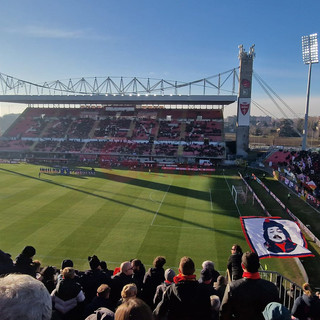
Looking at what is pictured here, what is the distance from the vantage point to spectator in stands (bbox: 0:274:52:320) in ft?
5.92

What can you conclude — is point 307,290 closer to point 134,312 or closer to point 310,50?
point 134,312

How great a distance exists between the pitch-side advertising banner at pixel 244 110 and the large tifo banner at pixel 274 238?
164 feet

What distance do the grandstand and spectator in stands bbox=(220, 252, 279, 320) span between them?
163 ft

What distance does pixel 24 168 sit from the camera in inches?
1761

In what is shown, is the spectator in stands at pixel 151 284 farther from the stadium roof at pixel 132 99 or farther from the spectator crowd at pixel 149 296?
the stadium roof at pixel 132 99

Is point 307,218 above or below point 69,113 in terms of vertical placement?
below

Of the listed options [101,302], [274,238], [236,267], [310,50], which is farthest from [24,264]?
[310,50]

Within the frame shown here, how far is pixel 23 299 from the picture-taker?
1.85m

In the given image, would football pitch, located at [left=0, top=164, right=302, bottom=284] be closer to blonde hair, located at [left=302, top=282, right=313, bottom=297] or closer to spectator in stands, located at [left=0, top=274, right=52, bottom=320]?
blonde hair, located at [left=302, top=282, right=313, bottom=297]

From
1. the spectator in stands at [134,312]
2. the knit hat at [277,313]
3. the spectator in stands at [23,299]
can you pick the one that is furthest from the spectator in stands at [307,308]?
the spectator in stands at [23,299]

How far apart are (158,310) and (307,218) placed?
72.5 ft

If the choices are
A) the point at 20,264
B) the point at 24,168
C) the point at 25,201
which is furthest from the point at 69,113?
the point at 20,264

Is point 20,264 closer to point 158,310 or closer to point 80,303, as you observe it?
point 80,303

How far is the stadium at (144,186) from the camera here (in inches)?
664
